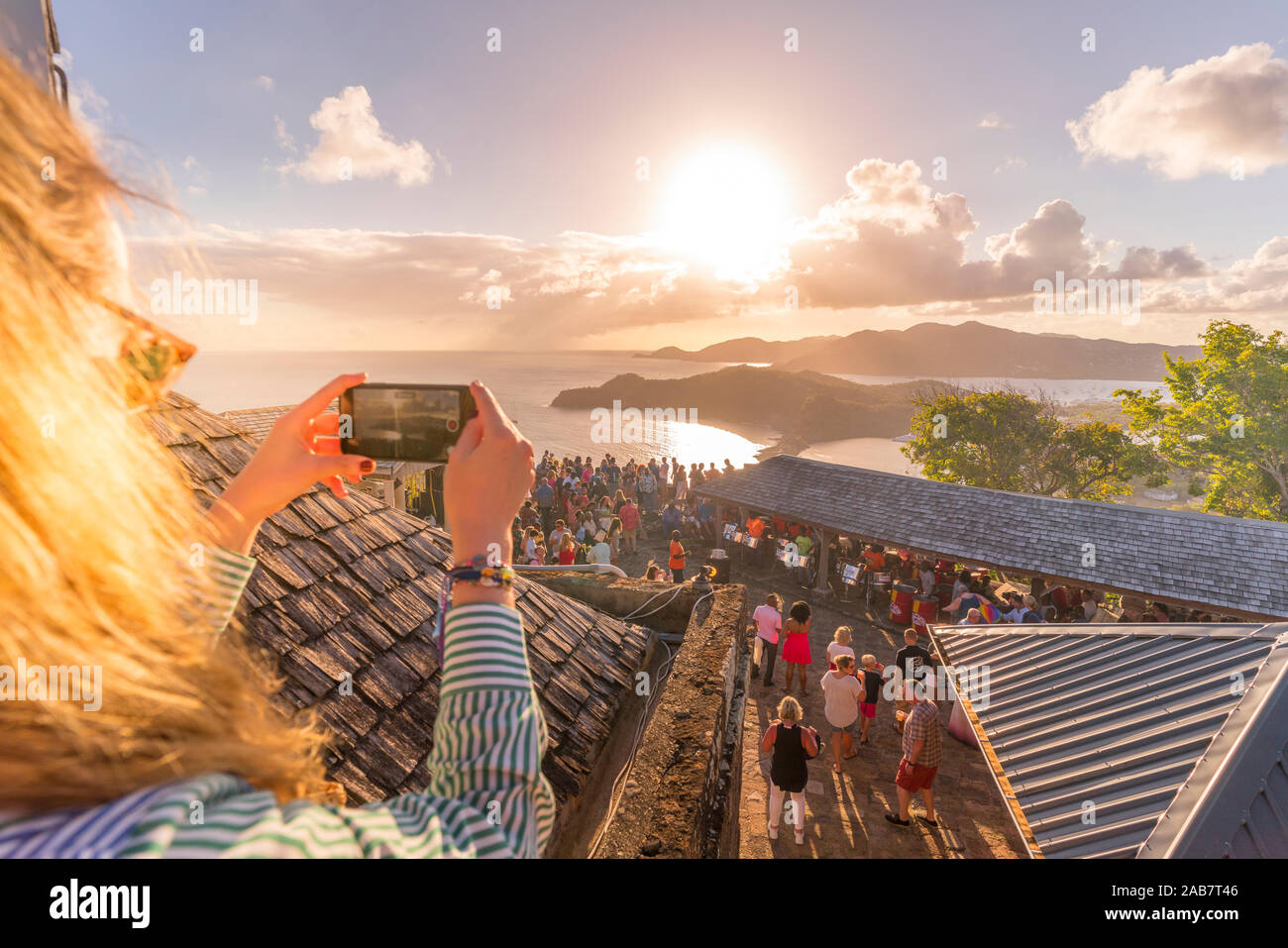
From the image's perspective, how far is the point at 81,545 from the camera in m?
0.67

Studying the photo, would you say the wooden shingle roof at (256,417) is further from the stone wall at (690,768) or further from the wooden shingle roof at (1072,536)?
the wooden shingle roof at (1072,536)

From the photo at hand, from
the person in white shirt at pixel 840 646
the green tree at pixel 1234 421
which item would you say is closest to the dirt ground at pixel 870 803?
the person in white shirt at pixel 840 646

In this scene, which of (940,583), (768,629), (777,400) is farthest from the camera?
(777,400)

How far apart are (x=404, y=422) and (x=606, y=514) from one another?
14.9m

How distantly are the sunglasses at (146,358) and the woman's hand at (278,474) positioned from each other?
19 centimetres

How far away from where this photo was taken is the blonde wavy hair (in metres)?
0.60

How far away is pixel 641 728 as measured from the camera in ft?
12.9

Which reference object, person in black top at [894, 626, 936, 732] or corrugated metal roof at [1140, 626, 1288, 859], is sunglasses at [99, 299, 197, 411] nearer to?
corrugated metal roof at [1140, 626, 1288, 859]

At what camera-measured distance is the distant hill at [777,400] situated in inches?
3959

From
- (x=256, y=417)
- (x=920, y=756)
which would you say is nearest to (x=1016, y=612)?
(x=920, y=756)

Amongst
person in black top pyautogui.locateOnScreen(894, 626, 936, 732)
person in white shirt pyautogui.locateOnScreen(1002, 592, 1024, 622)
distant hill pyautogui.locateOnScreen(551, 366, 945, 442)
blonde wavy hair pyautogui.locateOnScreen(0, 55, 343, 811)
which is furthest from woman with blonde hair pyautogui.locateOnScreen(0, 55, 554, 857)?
distant hill pyautogui.locateOnScreen(551, 366, 945, 442)

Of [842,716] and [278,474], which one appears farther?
[842,716]

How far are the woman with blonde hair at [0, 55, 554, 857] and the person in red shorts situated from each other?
7445 millimetres

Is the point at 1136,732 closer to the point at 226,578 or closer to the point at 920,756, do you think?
the point at 920,756
